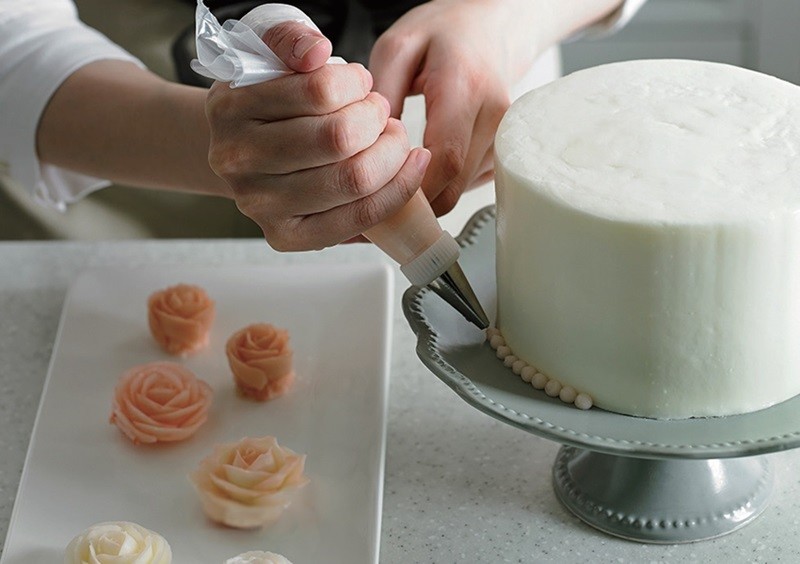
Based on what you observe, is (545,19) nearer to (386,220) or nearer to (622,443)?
(386,220)

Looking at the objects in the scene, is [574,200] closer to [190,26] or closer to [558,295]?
[558,295]

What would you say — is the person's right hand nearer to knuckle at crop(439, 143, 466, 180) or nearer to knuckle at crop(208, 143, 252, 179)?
knuckle at crop(208, 143, 252, 179)

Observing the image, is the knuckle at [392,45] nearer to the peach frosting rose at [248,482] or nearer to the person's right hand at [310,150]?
the person's right hand at [310,150]

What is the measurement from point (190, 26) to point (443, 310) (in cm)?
89

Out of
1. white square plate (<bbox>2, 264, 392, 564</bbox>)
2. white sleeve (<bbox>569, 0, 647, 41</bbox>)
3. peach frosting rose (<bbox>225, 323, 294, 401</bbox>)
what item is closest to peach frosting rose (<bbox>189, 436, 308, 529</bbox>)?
white square plate (<bbox>2, 264, 392, 564</bbox>)

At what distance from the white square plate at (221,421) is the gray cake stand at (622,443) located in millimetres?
116

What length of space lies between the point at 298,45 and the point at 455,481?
13.5 inches

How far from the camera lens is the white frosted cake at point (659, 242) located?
0.63m

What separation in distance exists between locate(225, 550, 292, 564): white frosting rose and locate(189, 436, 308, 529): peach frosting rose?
5cm

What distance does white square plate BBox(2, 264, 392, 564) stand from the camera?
2.46ft

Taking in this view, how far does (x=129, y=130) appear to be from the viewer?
1004 millimetres

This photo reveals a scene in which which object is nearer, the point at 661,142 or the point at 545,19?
the point at 661,142

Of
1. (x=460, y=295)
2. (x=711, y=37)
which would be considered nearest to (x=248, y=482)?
(x=460, y=295)

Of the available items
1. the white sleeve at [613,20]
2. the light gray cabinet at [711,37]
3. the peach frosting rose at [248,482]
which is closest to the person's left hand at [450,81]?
the peach frosting rose at [248,482]
